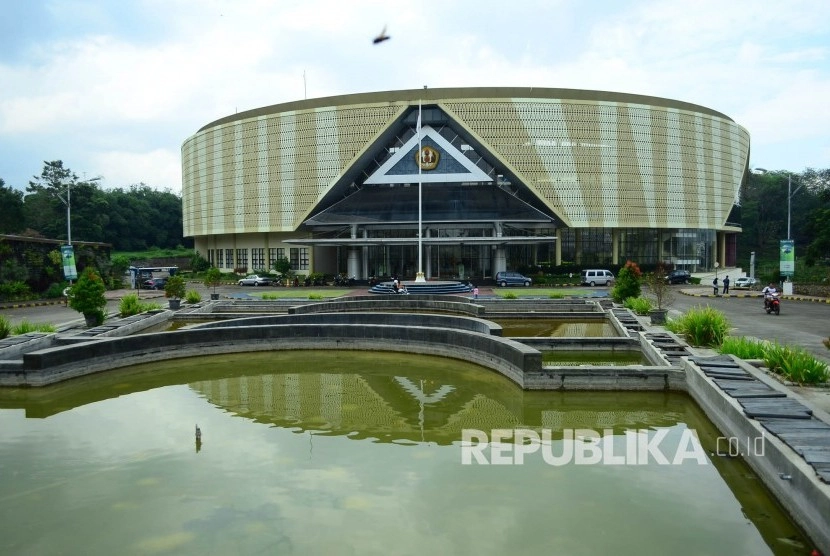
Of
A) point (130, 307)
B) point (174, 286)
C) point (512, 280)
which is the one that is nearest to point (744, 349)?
point (130, 307)

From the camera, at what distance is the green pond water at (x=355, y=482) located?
22.1 ft

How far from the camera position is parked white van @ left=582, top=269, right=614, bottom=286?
4656cm

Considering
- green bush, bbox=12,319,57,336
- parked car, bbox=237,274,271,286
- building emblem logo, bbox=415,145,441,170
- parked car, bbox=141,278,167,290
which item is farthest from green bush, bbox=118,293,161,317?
building emblem logo, bbox=415,145,441,170

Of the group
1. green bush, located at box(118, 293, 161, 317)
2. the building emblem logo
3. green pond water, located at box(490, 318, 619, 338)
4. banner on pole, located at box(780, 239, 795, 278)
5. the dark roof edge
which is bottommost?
green pond water, located at box(490, 318, 619, 338)

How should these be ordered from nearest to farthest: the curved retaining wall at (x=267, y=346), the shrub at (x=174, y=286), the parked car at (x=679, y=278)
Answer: the curved retaining wall at (x=267, y=346) → the shrub at (x=174, y=286) → the parked car at (x=679, y=278)

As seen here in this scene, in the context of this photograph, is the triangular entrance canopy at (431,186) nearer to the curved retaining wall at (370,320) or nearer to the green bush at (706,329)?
the curved retaining wall at (370,320)

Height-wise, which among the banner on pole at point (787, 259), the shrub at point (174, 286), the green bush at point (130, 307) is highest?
the banner on pole at point (787, 259)

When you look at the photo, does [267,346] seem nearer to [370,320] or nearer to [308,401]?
[370,320]

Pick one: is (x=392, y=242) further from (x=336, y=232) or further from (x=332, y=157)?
(x=332, y=157)

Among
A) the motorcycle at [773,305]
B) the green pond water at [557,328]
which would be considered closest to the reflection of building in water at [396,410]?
the green pond water at [557,328]

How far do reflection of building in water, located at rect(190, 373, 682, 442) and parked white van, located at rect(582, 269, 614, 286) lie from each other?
34.8 meters

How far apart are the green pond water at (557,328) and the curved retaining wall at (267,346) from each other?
451 centimetres

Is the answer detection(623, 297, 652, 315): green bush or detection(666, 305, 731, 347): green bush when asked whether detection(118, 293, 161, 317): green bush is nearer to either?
detection(623, 297, 652, 315): green bush

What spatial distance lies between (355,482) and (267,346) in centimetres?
1127
